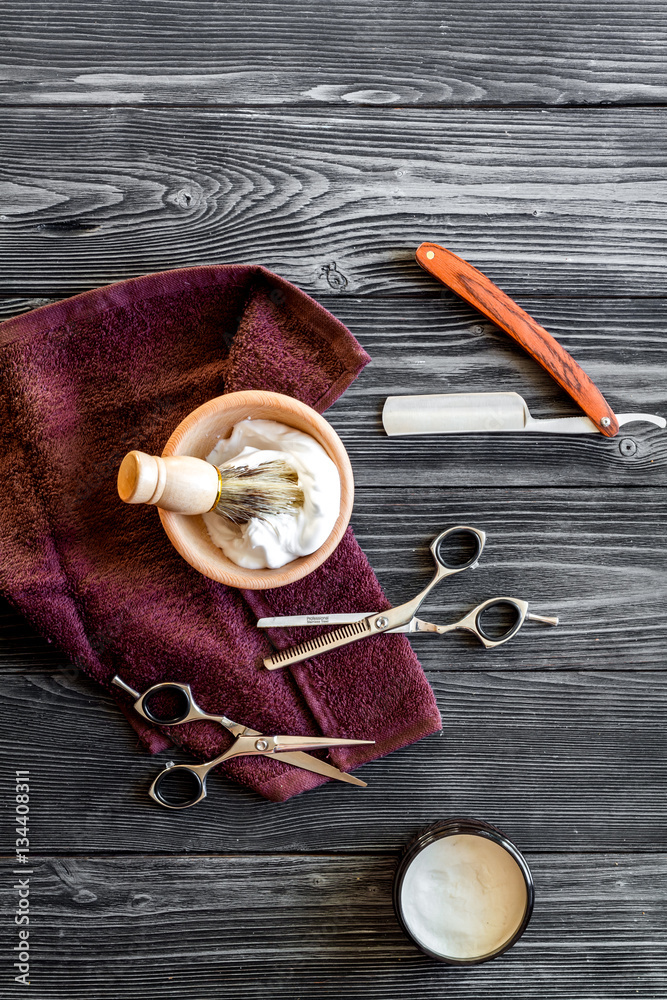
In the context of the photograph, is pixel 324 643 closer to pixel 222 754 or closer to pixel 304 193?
pixel 222 754

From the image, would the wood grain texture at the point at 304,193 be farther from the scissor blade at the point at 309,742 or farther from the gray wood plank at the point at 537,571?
the scissor blade at the point at 309,742

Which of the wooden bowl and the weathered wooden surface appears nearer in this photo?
the wooden bowl

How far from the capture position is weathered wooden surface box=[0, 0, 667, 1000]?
2.28ft

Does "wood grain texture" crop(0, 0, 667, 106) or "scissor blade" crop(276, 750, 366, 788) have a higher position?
"wood grain texture" crop(0, 0, 667, 106)

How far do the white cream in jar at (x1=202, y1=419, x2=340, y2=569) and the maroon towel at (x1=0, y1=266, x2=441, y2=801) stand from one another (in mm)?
65

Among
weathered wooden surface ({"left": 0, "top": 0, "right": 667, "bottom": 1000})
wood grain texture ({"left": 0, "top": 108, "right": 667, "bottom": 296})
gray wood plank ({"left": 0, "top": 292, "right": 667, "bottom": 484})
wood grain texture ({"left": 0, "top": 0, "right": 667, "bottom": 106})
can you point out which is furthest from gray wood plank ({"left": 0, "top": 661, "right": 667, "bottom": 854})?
wood grain texture ({"left": 0, "top": 0, "right": 667, "bottom": 106})

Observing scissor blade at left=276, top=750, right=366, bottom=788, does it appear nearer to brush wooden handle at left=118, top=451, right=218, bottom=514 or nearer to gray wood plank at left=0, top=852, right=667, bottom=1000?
gray wood plank at left=0, top=852, right=667, bottom=1000

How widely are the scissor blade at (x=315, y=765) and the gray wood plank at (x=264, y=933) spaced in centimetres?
9

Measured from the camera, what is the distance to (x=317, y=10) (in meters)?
0.69

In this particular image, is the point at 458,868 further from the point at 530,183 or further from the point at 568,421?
the point at 530,183

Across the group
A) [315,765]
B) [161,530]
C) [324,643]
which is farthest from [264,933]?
[161,530]

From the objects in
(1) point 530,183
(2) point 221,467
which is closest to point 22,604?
(2) point 221,467

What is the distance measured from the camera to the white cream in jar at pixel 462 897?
2.18ft

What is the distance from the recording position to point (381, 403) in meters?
0.70
